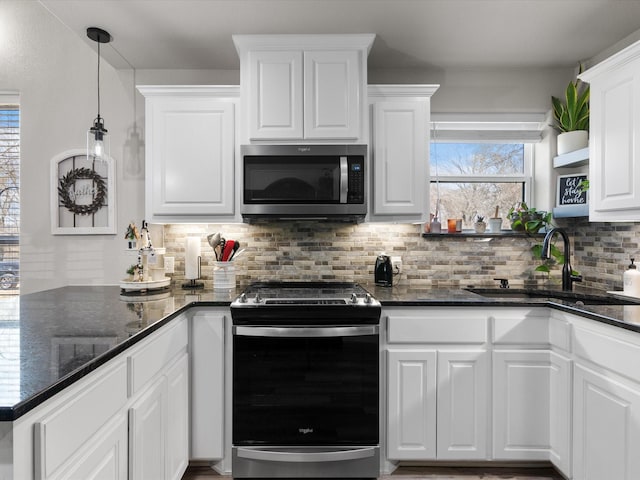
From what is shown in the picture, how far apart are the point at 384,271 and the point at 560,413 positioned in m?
1.22

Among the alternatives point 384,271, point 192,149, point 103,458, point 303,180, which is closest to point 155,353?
point 103,458

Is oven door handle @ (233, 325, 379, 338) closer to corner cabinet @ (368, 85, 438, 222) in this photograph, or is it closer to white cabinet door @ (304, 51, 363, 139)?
corner cabinet @ (368, 85, 438, 222)

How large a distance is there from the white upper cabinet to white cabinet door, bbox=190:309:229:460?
1200 millimetres

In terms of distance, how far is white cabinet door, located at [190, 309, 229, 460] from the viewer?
85.1 inches

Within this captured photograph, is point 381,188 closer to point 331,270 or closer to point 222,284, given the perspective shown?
point 331,270

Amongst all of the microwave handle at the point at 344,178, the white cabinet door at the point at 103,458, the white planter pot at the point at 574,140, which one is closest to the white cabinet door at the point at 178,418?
the white cabinet door at the point at 103,458

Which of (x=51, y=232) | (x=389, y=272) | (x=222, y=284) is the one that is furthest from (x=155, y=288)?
Result: (x=389, y=272)

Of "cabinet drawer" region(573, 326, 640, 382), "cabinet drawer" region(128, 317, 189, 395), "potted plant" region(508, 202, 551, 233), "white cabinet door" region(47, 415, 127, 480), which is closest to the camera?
"white cabinet door" region(47, 415, 127, 480)

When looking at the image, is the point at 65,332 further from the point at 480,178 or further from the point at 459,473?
the point at 480,178

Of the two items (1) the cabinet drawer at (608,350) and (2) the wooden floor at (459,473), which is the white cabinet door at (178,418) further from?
(1) the cabinet drawer at (608,350)

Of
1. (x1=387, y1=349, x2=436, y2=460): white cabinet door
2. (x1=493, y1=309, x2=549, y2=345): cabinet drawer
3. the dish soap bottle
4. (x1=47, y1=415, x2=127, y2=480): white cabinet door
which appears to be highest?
the dish soap bottle

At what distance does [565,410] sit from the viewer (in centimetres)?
202

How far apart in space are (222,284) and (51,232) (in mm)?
1365

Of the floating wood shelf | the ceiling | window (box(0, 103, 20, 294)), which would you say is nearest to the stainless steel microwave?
the ceiling
